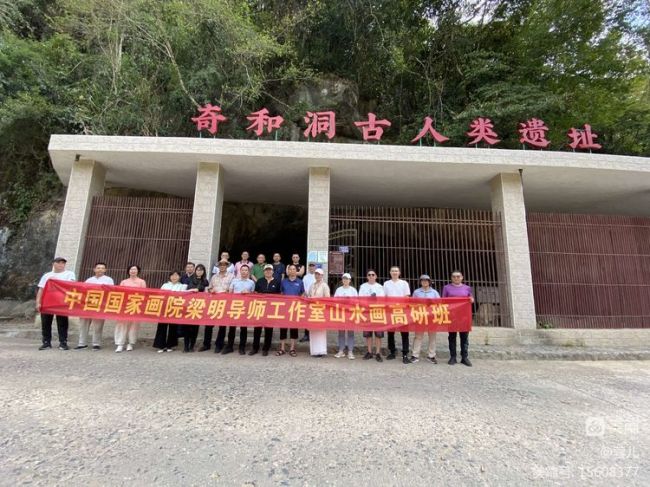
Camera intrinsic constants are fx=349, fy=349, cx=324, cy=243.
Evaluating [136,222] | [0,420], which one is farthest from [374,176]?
[0,420]

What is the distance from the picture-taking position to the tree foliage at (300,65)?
1027cm

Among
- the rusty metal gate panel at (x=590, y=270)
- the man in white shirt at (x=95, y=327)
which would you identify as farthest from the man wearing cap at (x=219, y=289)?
the rusty metal gate panel at (x=590, y=270)

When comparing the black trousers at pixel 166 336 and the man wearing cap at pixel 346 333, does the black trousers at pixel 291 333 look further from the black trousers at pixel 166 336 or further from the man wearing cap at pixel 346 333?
the black trousers at pixel 166 336

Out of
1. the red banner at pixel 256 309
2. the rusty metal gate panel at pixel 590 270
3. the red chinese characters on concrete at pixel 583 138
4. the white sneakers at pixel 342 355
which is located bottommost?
the white sneakers at pixel 342 355

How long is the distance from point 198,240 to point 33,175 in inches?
301

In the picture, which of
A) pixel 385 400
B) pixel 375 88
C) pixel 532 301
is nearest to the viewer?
pixel 385 400

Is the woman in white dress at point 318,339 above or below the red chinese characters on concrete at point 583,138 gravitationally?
below

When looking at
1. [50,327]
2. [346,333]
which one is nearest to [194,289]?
[50,327]

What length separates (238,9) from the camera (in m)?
10.6

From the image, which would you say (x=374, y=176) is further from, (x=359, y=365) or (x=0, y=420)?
(x=0, y=420)

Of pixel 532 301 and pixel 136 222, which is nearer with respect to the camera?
pixel 532 301

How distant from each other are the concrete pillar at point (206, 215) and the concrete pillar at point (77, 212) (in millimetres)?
2183

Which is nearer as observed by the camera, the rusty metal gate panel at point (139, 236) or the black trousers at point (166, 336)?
the black trousers at point (166, 336)

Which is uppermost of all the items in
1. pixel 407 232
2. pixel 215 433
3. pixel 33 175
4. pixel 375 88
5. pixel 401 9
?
pixel 401 9
